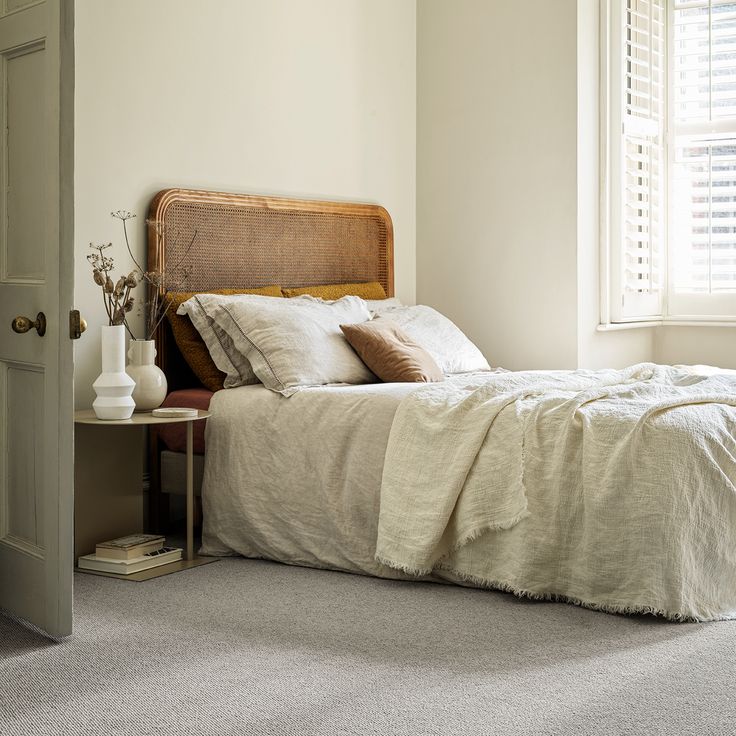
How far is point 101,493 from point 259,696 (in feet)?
5.42

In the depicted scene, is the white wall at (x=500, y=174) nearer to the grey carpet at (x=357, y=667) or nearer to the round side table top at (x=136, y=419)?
the round side table top at (x=136, y=419)

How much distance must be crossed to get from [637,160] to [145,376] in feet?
9.53

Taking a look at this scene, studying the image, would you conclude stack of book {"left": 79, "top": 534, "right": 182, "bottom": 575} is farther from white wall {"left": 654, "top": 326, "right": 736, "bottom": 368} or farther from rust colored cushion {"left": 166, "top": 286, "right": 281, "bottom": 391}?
white wall {"left": 654, "top": 326, "right": 736, "bottom": 368}

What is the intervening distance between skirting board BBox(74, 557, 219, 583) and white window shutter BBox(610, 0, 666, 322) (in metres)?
2.60

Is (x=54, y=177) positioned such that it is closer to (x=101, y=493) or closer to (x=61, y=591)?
(x=61, y=591)

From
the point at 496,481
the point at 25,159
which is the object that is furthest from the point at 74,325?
the point at 496,481

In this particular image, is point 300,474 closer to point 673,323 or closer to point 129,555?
point 129,555

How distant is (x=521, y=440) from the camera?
310 cm

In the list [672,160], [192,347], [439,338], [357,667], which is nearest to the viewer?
[357,667]

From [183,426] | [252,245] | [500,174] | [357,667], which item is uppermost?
[500,174]

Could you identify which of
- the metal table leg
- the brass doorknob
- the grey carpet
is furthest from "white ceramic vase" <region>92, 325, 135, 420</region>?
the brass doorknob

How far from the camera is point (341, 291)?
15.5 ft

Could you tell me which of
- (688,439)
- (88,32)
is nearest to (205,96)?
(88,32)

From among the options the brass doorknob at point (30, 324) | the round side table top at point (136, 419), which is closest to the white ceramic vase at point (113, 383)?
the round side table top at point (136, 419)
